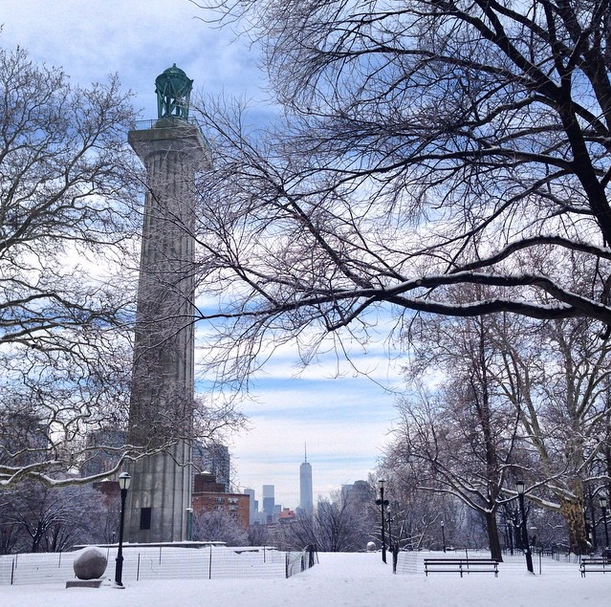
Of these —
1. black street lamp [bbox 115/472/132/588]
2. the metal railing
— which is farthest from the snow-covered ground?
the metal railing

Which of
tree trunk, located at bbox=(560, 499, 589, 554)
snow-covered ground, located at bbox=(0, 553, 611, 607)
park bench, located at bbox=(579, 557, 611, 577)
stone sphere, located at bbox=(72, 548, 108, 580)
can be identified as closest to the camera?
snow-covered ground, located at bbox=(0, 553, 611, 607)

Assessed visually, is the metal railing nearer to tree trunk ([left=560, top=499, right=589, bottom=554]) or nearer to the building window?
the building window

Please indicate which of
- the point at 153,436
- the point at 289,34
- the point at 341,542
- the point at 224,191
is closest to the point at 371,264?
the point at 224,191

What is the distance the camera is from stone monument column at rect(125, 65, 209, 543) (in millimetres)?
9367

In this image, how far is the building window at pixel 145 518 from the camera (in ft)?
125

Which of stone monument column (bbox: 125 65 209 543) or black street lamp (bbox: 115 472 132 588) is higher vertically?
stone monument column (bbox: 125 65 209 543)

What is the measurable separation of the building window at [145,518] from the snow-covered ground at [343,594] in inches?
736

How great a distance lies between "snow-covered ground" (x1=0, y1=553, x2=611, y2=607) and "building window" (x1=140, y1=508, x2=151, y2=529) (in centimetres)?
1869

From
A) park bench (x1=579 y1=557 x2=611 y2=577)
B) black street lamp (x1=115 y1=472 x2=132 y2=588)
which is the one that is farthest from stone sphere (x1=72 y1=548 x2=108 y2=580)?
park bench (x1=579 y1=557 x2=611 y2=577)

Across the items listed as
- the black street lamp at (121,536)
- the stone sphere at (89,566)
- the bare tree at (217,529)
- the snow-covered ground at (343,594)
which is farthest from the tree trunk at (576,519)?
the bare tree at (217,529)

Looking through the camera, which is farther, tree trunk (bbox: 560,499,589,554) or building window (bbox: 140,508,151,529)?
building window (bbox: 140,508,151,529)

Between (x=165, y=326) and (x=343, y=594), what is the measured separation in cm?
835

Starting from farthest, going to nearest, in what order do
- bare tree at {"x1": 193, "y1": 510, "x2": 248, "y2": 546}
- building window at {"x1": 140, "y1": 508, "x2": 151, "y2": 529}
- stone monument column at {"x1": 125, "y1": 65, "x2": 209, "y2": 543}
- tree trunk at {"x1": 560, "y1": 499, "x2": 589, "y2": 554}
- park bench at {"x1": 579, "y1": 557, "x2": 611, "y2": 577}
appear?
bare tree at {"x1": 193, "y1": 510, "x2": 248, "y2": 546} → building window at {"x1": 140, "y1": 508, "x2": 151, "y2": 529} → tree trunk at {"x1": 560, "y1": 499, "x2": 589, "y2": 554} → park bench at {"x1": 579, "y1": 557, "x2": 611, "y2": 577} → stone monument column at {"x1": 125, "y1": 65, "x2": 209, "y2": 543}

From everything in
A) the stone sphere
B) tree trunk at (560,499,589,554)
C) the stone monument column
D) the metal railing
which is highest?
the stone monument column
